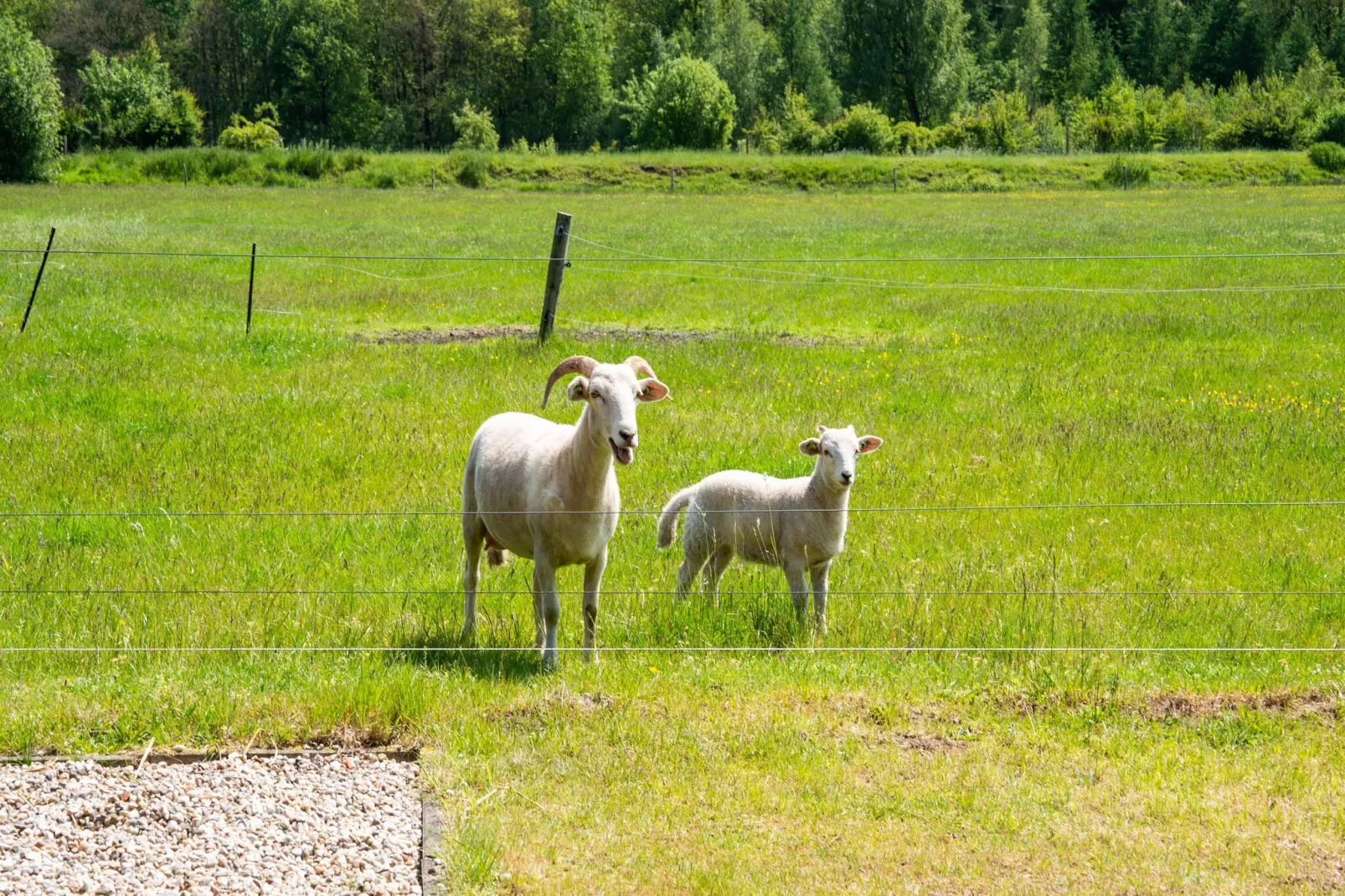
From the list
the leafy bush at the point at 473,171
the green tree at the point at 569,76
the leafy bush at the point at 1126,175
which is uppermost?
the green tree at the point at 569,76

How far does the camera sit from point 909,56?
114750 mm

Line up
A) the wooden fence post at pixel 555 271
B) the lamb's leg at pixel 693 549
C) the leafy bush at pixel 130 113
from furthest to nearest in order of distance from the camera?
the leafy bush at pixel 130 113 < the wooden fence post at pixel 555 271 < the lamb's leg at pixel 693 549

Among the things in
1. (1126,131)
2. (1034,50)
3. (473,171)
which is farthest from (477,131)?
(1034,50)

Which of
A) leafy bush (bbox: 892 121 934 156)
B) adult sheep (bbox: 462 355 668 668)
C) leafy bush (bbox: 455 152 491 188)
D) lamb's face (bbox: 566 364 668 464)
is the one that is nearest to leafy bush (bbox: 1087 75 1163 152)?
leafy bush (bbox: 892 121 934 156)

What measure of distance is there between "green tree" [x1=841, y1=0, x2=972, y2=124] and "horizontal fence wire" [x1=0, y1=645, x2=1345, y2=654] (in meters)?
111

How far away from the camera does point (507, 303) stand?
25734mm

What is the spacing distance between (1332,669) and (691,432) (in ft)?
24.7

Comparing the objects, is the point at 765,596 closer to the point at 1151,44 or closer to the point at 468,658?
the point at 468,658

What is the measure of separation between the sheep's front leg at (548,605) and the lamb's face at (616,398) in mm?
1043

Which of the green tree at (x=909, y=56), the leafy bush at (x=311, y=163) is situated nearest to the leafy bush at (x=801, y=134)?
the green tree at (x=909, y=56)

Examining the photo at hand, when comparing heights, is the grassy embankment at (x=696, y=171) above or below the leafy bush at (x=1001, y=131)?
below

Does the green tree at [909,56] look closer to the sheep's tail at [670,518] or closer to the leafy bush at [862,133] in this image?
the leafy bush at [862,133]

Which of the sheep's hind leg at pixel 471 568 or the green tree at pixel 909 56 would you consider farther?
the green tree at pixel 909 56

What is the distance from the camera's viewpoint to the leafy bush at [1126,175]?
2682 inches
